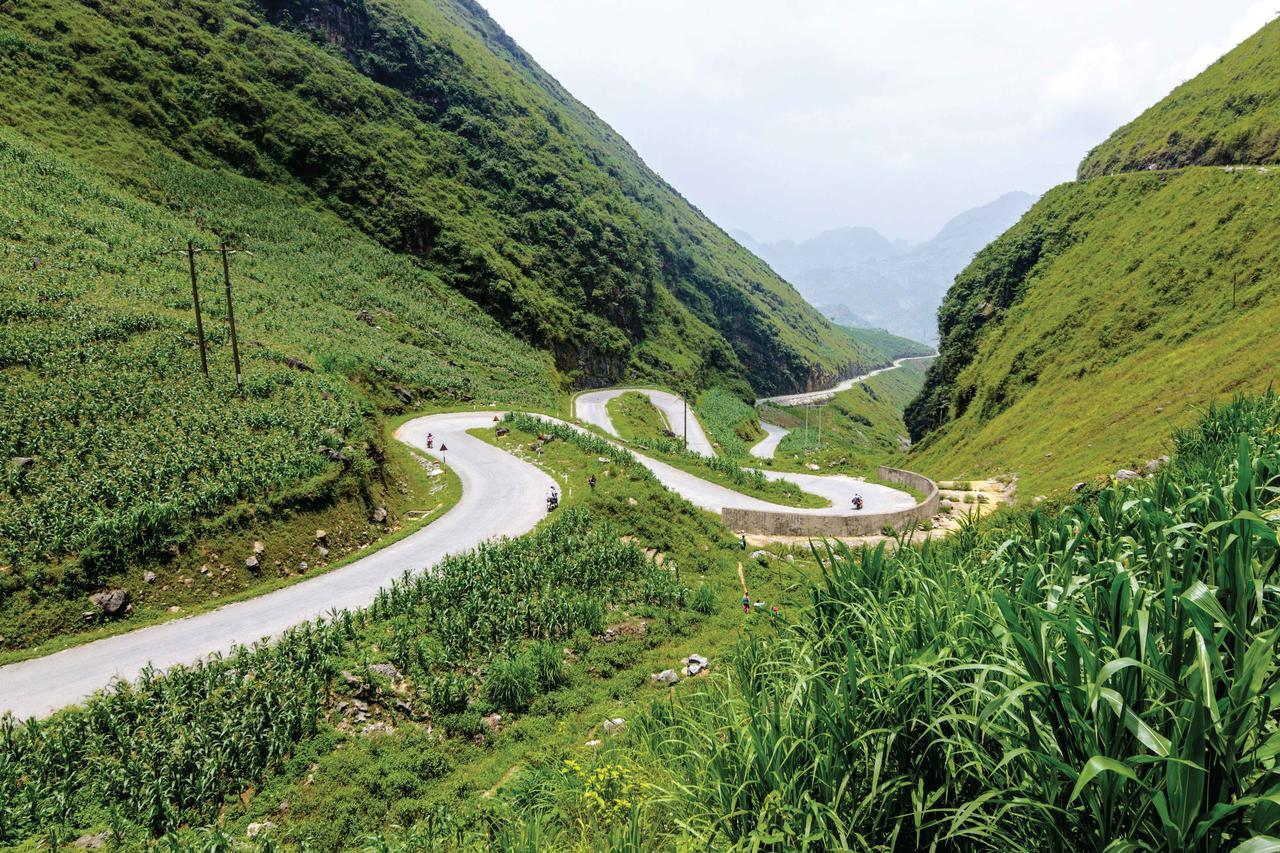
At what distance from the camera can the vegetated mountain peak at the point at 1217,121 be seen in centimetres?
6906

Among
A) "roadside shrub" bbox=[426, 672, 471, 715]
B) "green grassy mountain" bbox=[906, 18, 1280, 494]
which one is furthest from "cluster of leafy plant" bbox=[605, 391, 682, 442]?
"roadside shrub" bbox=[426, 672, 471, 715]

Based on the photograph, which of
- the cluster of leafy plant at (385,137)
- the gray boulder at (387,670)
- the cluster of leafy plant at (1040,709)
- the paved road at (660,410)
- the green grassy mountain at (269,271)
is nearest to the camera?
the cluster of leafy plant at (1040,709)

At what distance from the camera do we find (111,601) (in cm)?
1639

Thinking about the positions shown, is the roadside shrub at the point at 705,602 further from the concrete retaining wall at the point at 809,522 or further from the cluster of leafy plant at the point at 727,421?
the cluster of leafy plant at the point at 727,421

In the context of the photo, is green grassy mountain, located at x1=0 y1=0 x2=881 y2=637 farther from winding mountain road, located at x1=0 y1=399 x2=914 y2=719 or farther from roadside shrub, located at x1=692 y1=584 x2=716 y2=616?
roadside shrub, located at x1=692 y1=584 x2=716 y2=616

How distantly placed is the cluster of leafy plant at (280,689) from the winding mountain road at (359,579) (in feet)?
4.11

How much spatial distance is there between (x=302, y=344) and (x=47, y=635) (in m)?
34.1

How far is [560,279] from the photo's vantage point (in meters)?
116

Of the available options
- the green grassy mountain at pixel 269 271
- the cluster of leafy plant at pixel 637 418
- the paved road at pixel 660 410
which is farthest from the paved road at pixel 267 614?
the cluster of leafy plant at pixel 637 418

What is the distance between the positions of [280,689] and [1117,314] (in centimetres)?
8109

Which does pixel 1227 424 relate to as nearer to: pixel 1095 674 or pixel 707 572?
pixel 1095 674

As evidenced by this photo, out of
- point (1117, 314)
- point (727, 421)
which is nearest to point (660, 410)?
point (727, 421)

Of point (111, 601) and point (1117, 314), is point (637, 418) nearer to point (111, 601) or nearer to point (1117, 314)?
point (1117, 314)

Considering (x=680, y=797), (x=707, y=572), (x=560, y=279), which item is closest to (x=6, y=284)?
(x=707, y=572)
